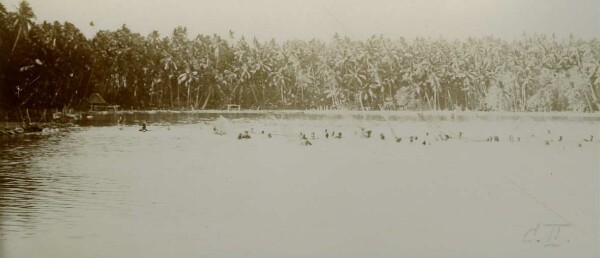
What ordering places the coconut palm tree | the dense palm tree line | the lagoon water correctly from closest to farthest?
1. the lagoon water
2. the coconut palm tree
3. the dense palm tree line

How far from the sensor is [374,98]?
2490 mm

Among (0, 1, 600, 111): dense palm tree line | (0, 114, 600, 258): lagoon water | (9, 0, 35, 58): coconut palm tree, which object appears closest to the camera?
(0, 114, 600, 258): lagoon water

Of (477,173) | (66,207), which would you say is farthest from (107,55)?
(477,173)

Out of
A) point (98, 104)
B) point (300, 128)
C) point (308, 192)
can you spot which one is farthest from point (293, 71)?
point (98, 104)

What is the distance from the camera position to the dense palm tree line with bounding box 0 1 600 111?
96.1 inches

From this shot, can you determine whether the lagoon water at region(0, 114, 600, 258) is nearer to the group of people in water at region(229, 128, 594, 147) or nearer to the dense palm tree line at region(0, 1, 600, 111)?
the group of people in water at region(229, 128, 594, 147)

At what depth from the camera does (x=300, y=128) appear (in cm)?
253

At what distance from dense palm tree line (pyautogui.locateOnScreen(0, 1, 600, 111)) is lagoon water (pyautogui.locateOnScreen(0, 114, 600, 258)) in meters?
0.12
